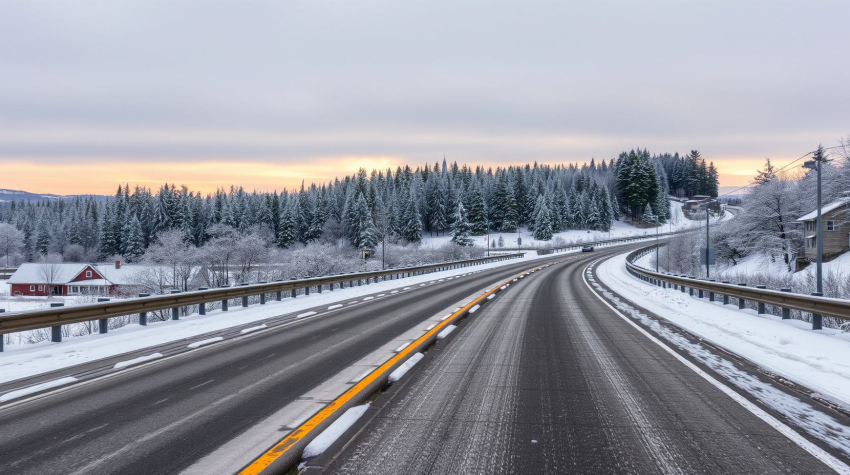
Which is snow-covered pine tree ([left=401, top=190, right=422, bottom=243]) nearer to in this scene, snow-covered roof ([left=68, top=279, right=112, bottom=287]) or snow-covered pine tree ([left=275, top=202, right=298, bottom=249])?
snow-covered pine tree ([left=275, top=202, right=298, bottom=249])

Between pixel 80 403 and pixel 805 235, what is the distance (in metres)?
61.5

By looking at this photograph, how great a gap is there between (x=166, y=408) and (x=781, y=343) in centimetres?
1006

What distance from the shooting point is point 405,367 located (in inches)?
264

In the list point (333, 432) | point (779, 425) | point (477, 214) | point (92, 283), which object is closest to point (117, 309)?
point (333, 432)

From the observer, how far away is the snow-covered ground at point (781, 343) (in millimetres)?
6328

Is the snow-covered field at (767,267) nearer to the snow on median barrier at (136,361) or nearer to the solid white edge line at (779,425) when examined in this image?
the solid white edge line at (779,425)

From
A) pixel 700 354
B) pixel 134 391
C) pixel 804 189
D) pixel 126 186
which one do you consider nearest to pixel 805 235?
pixel 804 189

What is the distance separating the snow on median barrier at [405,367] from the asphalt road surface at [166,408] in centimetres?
87

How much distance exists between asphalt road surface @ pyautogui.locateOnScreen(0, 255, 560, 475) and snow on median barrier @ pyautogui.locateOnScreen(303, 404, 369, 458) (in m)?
0.42

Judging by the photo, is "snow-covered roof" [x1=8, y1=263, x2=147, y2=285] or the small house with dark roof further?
"snow-covered roof" [x1=8, y1=263, x2=147, y2=285]

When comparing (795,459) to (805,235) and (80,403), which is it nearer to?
(80,403)

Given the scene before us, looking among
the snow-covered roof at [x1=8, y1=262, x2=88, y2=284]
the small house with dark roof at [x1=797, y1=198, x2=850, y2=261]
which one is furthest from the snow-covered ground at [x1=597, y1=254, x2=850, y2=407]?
the snow-covered roof at [x1=8, y1=262, x2=88, y2=284]

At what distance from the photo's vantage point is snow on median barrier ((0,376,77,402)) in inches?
223

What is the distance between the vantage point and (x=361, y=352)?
793 cm
